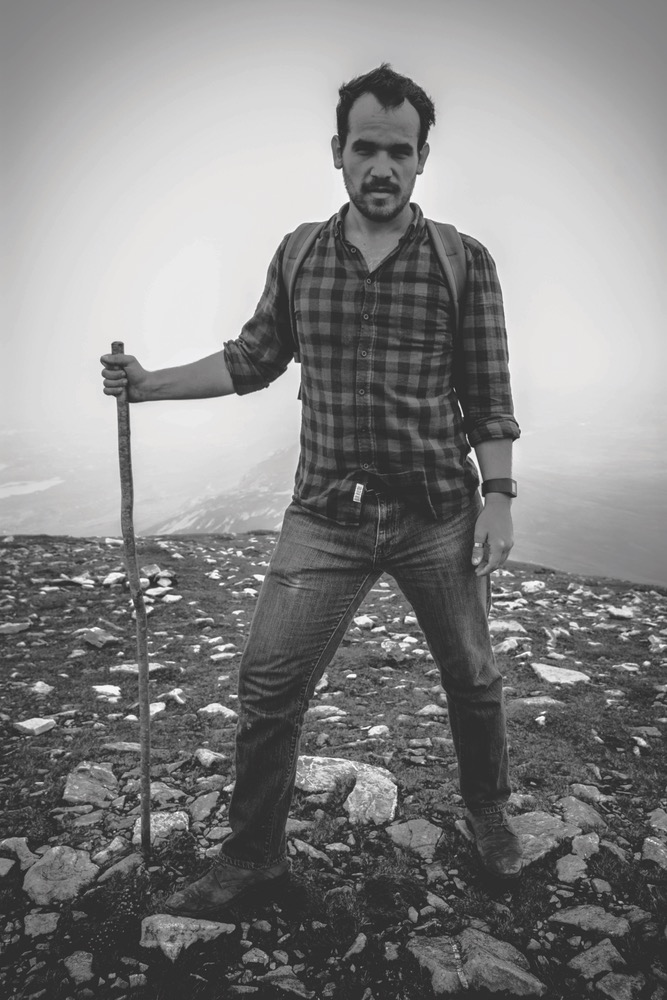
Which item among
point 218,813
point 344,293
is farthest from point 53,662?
point 344,293

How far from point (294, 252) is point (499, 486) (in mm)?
1525

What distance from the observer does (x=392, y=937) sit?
7.63 ft

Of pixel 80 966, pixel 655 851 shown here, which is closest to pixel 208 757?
pixel 80 966

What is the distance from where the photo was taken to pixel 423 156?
105 inches

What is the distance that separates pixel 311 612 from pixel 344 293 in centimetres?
148

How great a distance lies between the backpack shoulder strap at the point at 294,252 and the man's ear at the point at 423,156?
Answer: 1.76 feet

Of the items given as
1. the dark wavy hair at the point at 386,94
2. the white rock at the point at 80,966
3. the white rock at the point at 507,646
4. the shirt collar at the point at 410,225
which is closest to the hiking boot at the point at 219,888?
the white rock at the point at 80,966

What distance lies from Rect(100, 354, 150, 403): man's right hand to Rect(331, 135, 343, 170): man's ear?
141 centimetres

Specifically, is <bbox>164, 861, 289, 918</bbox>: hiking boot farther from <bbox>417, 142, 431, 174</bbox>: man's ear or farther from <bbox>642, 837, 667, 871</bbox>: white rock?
<bbox>417, 142, 431, 174</bbox>: man's ear

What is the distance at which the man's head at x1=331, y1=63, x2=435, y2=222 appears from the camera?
2.47 metres

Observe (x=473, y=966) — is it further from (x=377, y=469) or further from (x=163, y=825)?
(x=377, y=469)

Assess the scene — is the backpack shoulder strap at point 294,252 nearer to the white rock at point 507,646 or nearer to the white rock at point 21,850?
the white rock at point 21,850

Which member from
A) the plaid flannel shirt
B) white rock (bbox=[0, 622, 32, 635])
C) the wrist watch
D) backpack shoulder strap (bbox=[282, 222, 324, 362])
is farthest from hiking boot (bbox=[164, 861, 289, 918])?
white rock (bbox=[0, 622, 32, 635])

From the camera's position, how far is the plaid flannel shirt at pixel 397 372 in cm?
245
